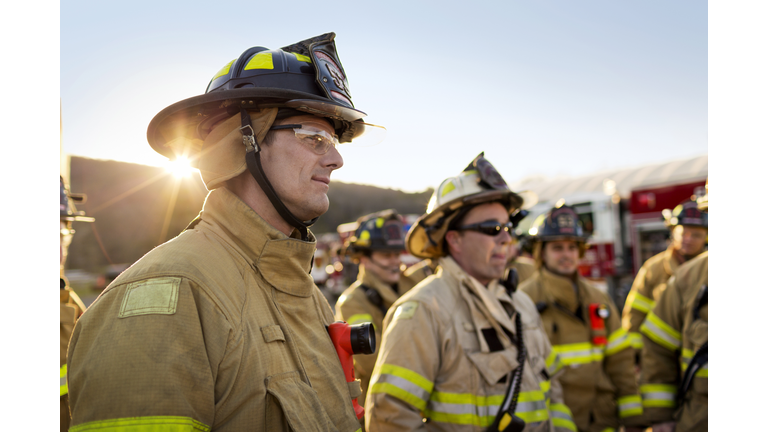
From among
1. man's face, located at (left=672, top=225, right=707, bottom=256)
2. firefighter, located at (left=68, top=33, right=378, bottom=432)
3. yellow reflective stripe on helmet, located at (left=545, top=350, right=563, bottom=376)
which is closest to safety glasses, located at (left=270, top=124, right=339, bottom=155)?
firefighter, located at (left=68, top=33, right=378, bottom=432)

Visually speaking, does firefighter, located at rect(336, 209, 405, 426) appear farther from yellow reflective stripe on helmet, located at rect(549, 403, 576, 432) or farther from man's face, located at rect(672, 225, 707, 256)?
man's face, located at rect(672, 225, 707, 256)

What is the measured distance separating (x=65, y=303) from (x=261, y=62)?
215 cm


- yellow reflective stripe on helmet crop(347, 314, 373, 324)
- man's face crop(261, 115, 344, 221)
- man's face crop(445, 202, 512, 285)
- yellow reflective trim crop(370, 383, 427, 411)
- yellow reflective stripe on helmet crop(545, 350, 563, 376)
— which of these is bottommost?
yellow reflective stripe on helmet crop(347, 314, 373, 324)

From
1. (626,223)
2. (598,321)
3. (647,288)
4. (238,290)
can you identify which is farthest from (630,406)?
(626,223)

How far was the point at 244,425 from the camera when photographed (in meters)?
1.25

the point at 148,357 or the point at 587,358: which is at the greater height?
the point at 148,357

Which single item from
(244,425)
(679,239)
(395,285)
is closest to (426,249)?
(244,425)

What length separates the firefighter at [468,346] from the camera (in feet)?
8.26

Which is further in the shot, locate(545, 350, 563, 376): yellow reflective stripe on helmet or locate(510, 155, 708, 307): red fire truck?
locate(510, 155, 708, 307): red fire truck

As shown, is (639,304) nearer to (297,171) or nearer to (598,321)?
(598,321)

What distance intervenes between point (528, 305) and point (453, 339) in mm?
927

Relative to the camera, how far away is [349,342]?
178 centimetres

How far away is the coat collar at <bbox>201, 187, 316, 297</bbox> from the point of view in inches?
62.2

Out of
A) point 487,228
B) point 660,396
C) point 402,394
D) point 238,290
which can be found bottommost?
point 660,396
